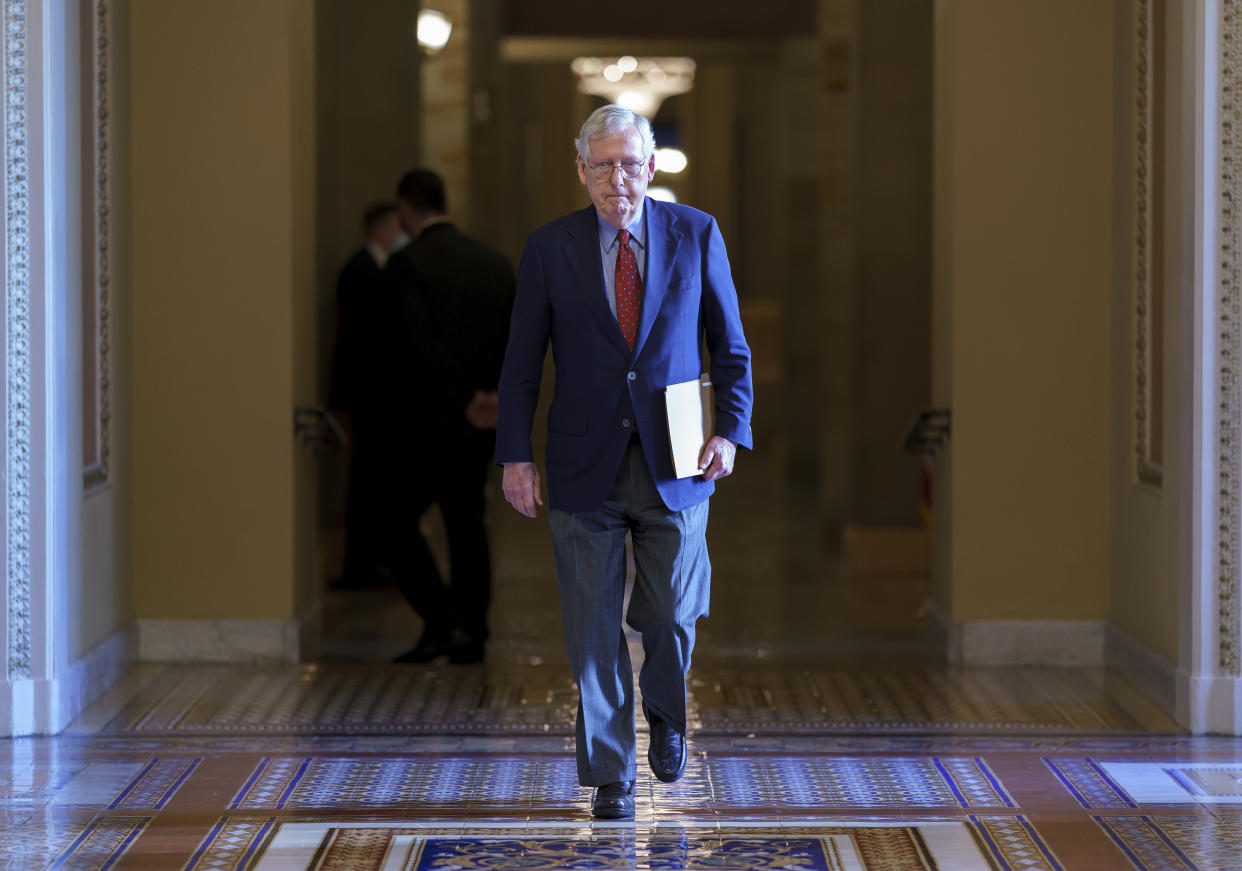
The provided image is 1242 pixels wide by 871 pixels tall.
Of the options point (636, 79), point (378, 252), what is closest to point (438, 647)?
point (378, 252)

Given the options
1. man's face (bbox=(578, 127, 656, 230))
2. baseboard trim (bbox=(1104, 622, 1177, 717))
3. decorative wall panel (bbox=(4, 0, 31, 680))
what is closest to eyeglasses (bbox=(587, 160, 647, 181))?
man's face (bbox=(578, 127, 656, 230))

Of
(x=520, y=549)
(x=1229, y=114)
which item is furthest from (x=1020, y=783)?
(x=520, y=549)

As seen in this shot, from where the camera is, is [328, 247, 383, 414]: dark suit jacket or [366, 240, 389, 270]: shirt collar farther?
[366, 240, 389, 270]: shirt collar

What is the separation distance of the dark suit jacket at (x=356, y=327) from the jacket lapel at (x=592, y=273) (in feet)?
11.6

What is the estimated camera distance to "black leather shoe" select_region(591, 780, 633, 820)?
14.3 feet

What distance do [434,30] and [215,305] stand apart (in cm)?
525

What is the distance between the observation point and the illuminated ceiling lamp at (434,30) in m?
11.0

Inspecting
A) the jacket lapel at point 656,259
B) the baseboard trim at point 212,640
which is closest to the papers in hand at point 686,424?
the jacket lapel at point 656,259

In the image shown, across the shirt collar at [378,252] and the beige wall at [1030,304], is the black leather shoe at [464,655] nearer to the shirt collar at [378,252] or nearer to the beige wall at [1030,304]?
the beige wall at [1030,304]

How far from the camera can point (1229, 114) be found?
5.21m

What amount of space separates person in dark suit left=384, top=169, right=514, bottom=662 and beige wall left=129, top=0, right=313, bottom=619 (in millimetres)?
399

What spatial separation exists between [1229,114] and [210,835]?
359cm

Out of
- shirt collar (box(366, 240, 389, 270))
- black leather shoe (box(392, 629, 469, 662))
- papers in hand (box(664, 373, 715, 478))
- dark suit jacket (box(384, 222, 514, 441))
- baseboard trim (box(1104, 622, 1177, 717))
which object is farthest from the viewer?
shirt collar (box(366, 240, 389, 270))

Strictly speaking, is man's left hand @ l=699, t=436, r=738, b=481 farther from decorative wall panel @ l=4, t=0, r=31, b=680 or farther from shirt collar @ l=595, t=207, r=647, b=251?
decorative wall panel @ l=4, t=0, r=31, b=680
